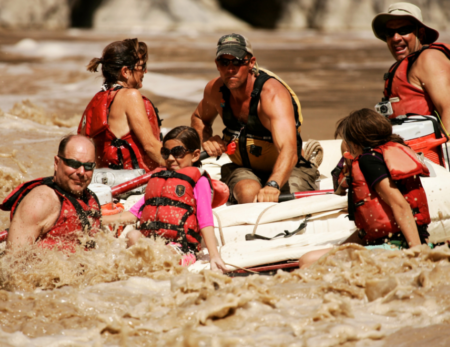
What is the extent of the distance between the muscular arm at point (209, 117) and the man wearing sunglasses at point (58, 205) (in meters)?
1.61

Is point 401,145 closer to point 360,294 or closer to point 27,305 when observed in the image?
point 360,294

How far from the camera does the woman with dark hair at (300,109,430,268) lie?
11.4ft

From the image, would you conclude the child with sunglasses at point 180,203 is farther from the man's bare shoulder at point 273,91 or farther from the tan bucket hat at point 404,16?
the tan bucket hat at point 404,16

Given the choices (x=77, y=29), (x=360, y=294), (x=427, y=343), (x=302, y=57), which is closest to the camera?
(x=427, y=343)

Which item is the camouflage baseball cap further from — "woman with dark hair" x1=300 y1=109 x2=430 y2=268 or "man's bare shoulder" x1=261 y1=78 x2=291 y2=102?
"woman with dark hair" x1=300 y1=109 x2=430 y2=268

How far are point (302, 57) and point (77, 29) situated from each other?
45.9ft

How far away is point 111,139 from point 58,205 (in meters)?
Answer: 1.70

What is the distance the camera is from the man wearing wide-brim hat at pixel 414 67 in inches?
188

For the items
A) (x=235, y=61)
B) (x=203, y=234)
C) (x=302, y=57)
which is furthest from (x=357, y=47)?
(x=203, y=234)

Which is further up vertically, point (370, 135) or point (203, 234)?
point (370, 135)

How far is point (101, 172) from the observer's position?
4969mm

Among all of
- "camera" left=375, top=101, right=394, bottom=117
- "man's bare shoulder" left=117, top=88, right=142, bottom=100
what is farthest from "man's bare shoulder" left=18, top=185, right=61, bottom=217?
"camera" left=375, top=101, right=394, bottom=117

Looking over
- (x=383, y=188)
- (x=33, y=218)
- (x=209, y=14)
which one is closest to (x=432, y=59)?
(x=383, y=188)

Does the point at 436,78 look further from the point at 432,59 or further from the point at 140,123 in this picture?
the point at 140,123
